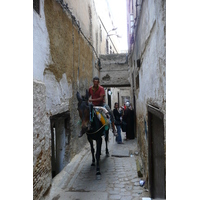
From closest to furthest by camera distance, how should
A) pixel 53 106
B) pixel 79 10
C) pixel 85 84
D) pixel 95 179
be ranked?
1. pixel 53 106
2. pixel 95 179
3. pixel 79 10
4. pixel 85 84

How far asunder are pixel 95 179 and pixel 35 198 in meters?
1.99

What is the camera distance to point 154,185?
3875 mm

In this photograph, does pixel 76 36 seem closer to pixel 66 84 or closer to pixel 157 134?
pixel 66 84

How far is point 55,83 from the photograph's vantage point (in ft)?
16.0

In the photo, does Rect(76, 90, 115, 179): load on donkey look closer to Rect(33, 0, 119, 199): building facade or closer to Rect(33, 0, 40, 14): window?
Rect(33, 0, 119, 199): building facade

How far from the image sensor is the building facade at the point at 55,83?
12.2ft

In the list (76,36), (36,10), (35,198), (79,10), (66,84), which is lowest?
(35,198)

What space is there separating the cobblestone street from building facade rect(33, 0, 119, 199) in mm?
331

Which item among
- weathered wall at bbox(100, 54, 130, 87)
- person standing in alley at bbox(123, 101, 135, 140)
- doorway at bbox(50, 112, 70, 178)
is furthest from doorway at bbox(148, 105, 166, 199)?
weathered wall at bbox(100, 54, 130, 87)

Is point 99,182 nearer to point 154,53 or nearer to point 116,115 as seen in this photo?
point 154,53

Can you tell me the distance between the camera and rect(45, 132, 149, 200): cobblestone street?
4.20 metres

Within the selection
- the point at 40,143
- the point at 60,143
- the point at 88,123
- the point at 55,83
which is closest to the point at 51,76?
the point at 55,83

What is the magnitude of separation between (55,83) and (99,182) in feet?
9.15

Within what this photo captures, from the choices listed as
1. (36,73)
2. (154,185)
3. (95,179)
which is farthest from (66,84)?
(154,185)
